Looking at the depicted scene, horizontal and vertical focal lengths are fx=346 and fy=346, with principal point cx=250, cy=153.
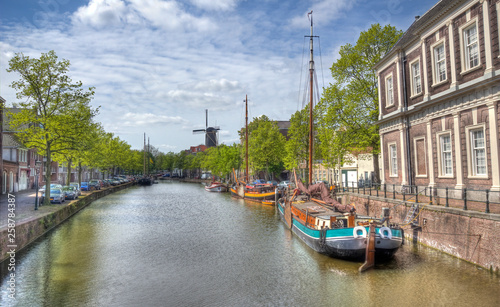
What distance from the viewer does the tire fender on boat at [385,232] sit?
50.0ft

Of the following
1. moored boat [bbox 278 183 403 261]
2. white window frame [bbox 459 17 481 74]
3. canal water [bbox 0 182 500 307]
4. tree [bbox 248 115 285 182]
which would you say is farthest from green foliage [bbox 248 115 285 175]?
white window frame [bbox 459 17 481 74]

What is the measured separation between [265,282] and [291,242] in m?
7.93

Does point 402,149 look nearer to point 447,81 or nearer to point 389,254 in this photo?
point 447,81

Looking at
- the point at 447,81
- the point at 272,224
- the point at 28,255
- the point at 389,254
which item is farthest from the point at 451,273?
the point at 28,255

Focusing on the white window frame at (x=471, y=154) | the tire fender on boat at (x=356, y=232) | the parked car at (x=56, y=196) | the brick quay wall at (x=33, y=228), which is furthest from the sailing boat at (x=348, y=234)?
the parked car at (x=56, y=196)

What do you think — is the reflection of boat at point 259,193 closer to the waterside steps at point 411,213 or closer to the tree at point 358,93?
the tree at point 358,93

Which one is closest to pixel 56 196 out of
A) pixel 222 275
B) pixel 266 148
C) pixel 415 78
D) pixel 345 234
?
pixel 222 275

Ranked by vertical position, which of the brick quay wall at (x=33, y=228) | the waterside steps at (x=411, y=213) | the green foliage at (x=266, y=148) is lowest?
the brick quay wall at (x=33, y=228)

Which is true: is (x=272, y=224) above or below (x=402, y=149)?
below

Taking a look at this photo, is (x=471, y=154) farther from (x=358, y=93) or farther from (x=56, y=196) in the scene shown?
(x=56, y=196)

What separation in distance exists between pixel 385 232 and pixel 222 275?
7.40 metres

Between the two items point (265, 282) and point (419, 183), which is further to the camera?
point (419, 183)

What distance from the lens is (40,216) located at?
22.0 metres

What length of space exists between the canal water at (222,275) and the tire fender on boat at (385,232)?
1328mm
